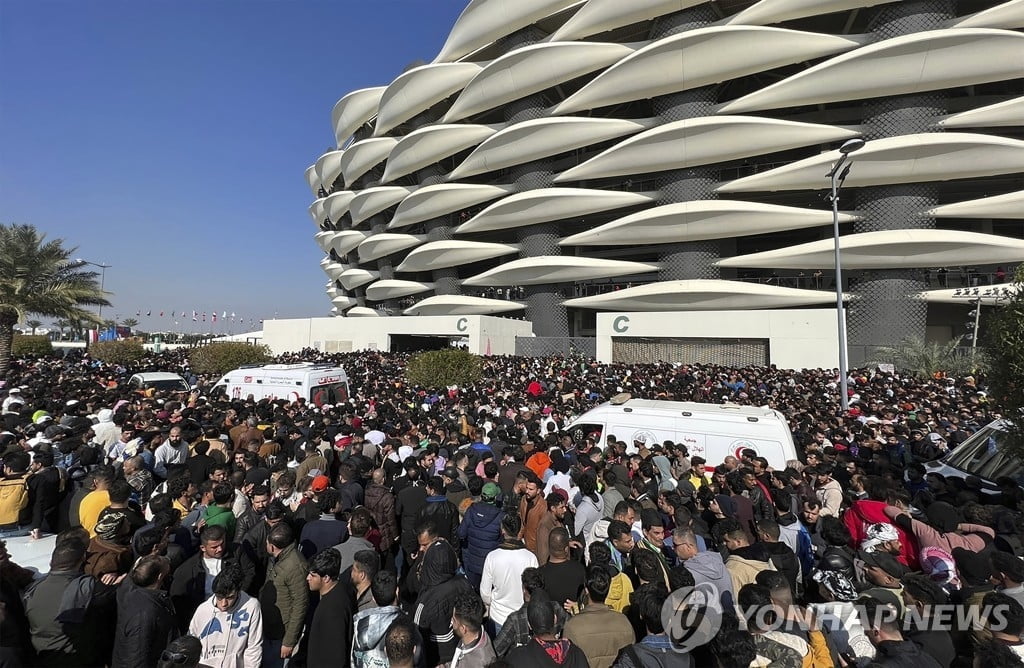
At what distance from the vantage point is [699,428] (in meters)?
7.92

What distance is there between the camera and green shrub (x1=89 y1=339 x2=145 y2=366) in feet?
83.4

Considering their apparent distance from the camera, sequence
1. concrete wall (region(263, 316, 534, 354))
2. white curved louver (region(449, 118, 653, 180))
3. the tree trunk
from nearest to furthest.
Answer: the tree trunk
concrete wall (region(263, 316, 534, 354))
white curved louver (region(449, 118, 653, 180))

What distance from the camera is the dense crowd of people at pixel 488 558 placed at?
2.79 m

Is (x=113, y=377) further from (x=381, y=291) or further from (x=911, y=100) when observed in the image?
(x=911, y=100)

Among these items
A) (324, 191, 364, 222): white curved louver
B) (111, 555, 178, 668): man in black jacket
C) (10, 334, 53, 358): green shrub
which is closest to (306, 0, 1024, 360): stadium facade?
(324, 191, 364, 222): white curved louver

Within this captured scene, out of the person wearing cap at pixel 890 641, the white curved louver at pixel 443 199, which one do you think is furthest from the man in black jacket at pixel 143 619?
the white curved louver at pixel 443 199

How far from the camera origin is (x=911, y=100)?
24.7 metres

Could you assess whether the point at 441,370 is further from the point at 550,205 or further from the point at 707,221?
the point at 707,221

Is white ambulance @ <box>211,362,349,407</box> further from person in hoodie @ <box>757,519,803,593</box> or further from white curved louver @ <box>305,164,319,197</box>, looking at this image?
white curved louver @ <box>305,164,319,197</box>

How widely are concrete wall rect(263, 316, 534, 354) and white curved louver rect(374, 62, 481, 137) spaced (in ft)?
67.8

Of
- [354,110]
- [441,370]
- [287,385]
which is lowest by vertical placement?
[287,385]

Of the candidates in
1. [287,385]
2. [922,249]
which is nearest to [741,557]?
[287,385]

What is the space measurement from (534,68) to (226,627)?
36.4m

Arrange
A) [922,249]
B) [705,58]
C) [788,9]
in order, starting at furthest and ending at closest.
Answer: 1. [705,58]
2. [788,9]
3. [922,249]
